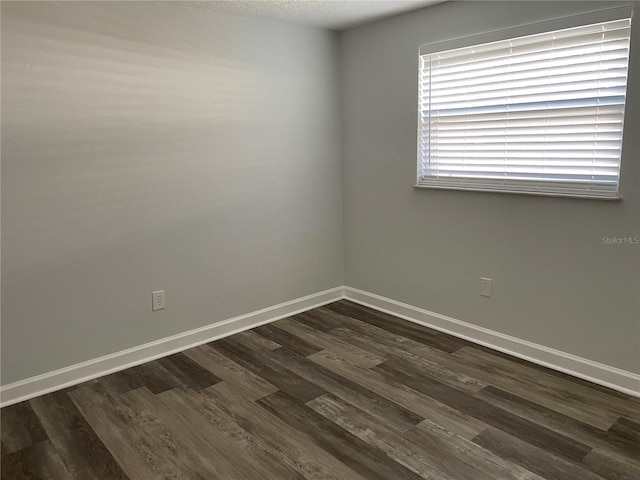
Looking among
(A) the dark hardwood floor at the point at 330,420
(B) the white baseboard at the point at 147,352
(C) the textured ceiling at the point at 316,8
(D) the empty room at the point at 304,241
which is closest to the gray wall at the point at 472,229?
(D) the empty room at the point at 304,241

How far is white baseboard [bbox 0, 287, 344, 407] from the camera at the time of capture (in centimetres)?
273

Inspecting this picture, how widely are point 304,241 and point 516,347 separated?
Answer: 171cm

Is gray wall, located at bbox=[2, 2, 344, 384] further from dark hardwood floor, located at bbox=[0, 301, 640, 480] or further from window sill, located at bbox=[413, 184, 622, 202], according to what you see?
window sill, located at bbox=[413, 184, 622, 202]

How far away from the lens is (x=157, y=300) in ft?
10.5

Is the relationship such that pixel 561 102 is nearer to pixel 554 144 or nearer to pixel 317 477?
pixel 554 144

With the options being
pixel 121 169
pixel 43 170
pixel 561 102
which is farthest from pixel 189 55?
pixel 561 102

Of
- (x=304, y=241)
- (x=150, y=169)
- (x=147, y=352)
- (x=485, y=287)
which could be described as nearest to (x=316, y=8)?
(x=150, y=169)

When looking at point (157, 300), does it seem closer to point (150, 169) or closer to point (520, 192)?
point (150, 169)

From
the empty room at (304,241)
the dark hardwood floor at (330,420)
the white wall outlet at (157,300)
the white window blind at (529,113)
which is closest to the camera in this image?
the dark hardwood floor at (330,420)

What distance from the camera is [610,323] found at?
8.88ft

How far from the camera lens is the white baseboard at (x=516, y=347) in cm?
270

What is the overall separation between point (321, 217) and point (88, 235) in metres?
1.79

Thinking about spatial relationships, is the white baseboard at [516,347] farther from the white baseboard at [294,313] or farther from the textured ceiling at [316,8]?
the textured ceiling at [316,8]

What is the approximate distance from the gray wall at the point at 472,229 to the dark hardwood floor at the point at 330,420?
1.03 ft
